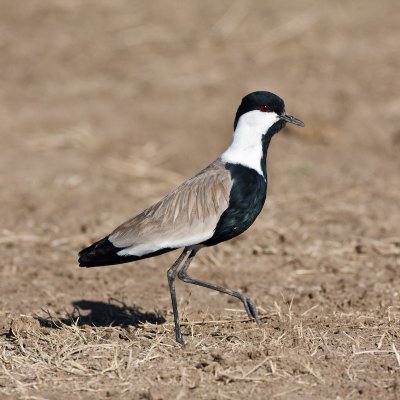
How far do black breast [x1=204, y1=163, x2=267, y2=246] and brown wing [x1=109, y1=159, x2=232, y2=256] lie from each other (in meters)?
0.04

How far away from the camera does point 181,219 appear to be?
584cm

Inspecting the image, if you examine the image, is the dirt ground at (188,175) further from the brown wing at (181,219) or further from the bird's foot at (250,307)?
the brown wing at (181,219)

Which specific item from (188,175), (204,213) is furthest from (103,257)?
(188,175)

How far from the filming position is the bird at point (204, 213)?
226 inches

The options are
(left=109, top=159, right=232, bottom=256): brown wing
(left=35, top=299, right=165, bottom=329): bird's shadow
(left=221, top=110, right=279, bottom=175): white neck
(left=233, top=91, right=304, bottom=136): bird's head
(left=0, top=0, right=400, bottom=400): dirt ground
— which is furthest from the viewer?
(left=35, top=299, right=165, bottom=329): bird's shadow

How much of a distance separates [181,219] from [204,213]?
16cm

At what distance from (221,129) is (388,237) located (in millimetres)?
3858

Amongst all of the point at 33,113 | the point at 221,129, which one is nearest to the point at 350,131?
the point at 221,129

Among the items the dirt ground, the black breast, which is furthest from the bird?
the dirt ground

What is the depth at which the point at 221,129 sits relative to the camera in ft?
39.3

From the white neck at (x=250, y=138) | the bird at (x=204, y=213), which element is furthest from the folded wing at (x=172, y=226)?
the white neck at (x=250, y=138)

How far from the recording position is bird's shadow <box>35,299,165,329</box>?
255 inches

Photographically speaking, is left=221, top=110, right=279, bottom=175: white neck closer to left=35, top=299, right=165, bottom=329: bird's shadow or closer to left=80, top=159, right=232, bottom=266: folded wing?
left=80, top=159, right=232, bottom=266: folded wing

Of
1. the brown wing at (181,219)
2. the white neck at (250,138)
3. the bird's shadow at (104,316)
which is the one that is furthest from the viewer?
the bird's shadow at (104,316)
